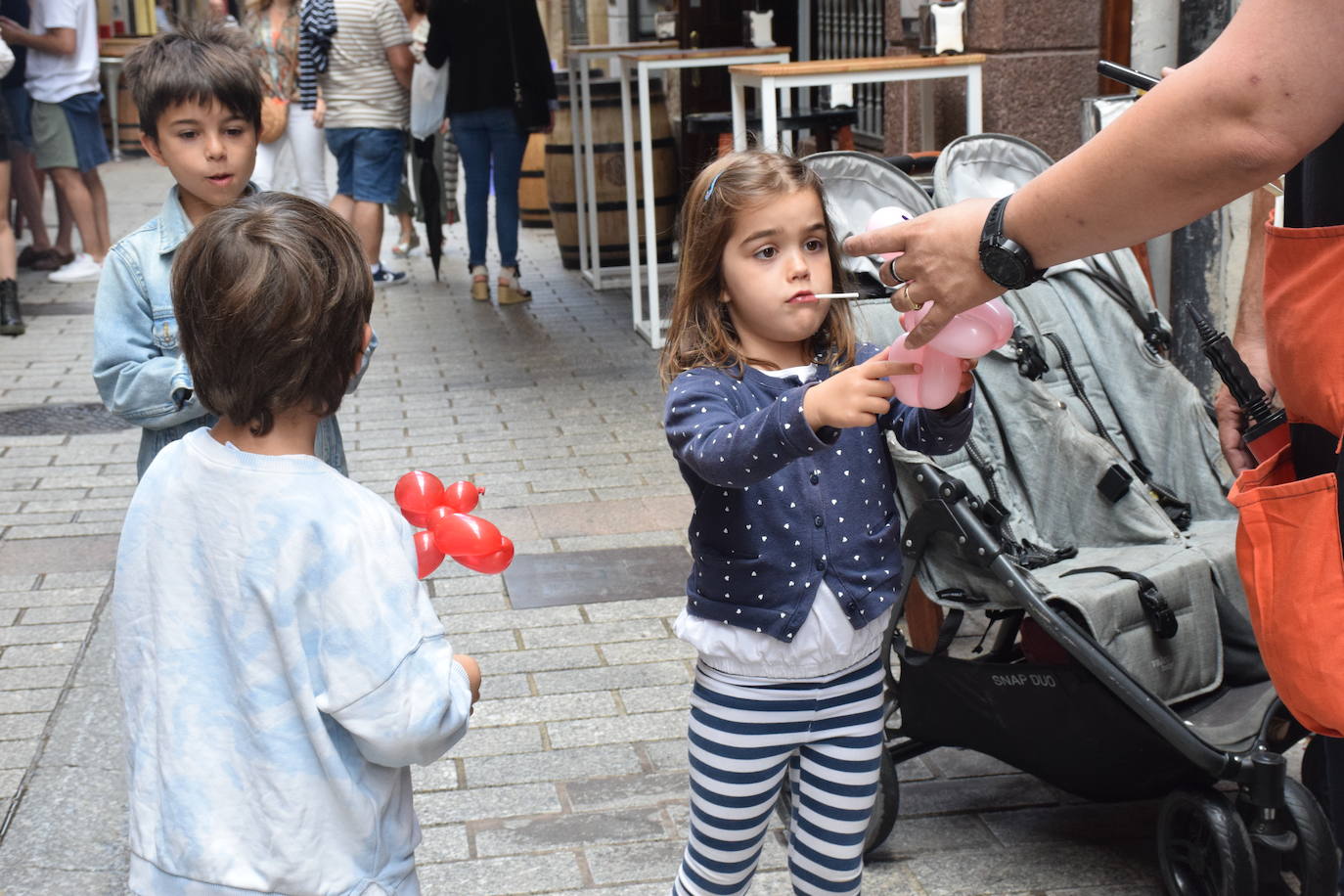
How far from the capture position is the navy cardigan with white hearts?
7.77 feet

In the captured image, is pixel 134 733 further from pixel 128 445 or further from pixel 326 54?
pixel 326 54

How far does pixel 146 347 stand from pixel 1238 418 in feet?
6.24

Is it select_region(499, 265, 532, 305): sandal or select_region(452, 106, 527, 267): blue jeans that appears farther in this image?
select_region(499, 265, 532, 305): sandal

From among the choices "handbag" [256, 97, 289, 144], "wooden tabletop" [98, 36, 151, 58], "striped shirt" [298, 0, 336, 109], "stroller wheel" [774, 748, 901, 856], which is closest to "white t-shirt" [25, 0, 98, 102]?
"handbag" [256, 97, 289, 144]

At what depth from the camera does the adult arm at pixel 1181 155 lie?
1591 millimetres

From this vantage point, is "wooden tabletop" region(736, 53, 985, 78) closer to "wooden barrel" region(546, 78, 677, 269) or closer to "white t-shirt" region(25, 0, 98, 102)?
"wooden barrel" region(546, 78, 677, 269)

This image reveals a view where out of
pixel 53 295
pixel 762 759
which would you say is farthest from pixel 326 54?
pixel 762 759

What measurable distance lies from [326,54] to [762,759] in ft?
25.2

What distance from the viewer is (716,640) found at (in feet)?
7.97

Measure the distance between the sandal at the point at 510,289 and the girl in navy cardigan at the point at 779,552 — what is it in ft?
23.8

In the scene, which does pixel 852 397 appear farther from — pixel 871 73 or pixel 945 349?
pixel 871 73

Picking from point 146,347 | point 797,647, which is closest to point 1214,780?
point 797,647

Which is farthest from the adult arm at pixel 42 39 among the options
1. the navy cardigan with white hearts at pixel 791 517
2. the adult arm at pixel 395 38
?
the navy cardigan with white hearts at pixel 791 517

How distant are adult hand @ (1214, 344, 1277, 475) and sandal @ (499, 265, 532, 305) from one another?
7180 millimetres
